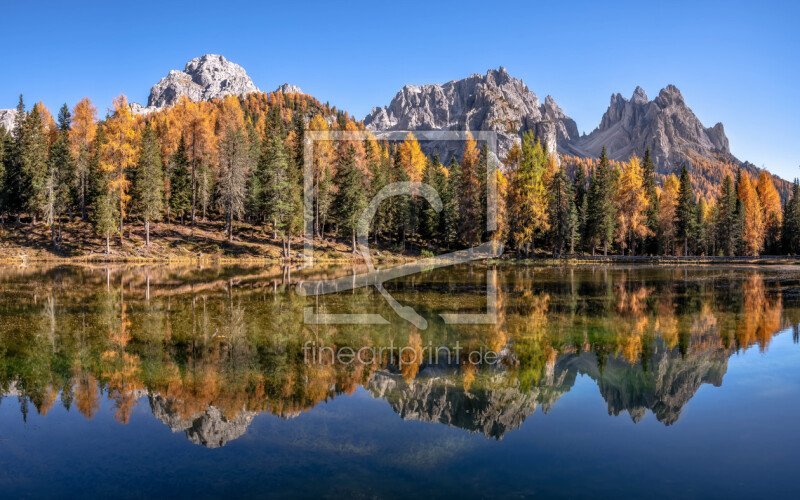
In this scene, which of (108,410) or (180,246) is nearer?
(108,410)

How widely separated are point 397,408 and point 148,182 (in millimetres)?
50919

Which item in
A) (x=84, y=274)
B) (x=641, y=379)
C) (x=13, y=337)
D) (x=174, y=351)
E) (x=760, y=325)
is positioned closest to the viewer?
(x=641, y=379)

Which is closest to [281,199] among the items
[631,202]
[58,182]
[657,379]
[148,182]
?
[148,182]

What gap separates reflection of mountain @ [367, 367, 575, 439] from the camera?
8.83 metres

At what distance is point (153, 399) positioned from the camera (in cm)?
969

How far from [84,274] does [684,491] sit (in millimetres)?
38670

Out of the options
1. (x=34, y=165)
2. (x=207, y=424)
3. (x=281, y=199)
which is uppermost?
(x=34, y=165)

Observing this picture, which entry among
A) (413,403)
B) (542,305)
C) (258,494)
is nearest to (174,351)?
(413,403)

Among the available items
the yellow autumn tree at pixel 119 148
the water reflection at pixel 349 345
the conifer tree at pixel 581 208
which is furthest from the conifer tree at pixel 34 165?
the conifer tree at pixel 581 208

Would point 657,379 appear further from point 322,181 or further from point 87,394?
point 322,181

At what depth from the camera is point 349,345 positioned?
1431 centimetres

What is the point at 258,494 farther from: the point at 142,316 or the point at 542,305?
the point at 542,305

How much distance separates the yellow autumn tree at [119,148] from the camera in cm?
4997

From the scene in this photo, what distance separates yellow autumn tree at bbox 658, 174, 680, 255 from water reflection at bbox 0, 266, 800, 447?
4837 centimetres
